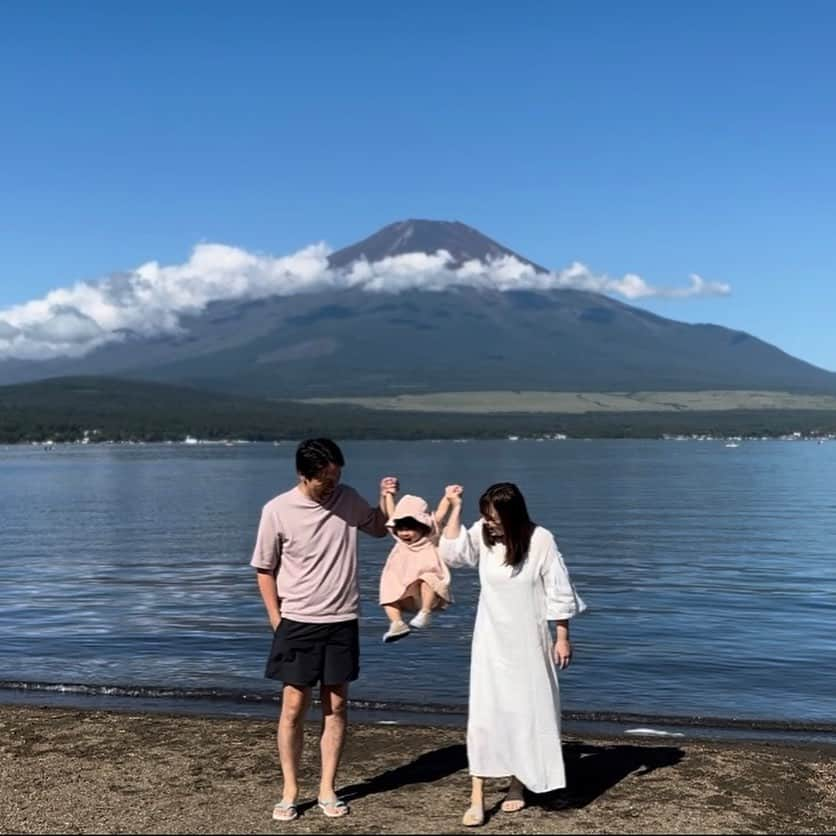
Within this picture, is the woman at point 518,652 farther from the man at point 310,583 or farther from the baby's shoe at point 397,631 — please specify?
the man at point 310,583

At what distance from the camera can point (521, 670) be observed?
26.3 feet

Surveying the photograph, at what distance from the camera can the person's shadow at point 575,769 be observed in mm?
8664

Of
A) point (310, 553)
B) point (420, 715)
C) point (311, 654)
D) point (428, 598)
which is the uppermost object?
point (310, 553)

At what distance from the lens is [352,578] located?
8.14m

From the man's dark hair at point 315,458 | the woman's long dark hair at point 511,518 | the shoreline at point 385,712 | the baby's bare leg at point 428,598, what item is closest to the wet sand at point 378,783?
the shoreline at point 385,712

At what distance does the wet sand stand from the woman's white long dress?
38 cm

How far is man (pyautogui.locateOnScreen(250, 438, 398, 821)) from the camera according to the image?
315 inches

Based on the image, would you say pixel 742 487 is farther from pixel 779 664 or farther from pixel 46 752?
pixel 46 752

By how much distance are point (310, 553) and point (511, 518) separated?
1324 millimetres

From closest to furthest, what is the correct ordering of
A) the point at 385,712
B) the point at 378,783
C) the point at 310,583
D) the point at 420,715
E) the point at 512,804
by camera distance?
the point at 310,583 → the point at 512,804 → the point at 378,783 → the point at 420,715 → the point at 385,712

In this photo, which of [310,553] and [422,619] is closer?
[310,553]

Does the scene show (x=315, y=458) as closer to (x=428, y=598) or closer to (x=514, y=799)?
(x=428, y=598)

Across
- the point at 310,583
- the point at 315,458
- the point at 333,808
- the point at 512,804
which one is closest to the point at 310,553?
the point at 310,583

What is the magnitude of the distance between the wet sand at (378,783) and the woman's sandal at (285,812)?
97 millimetres
